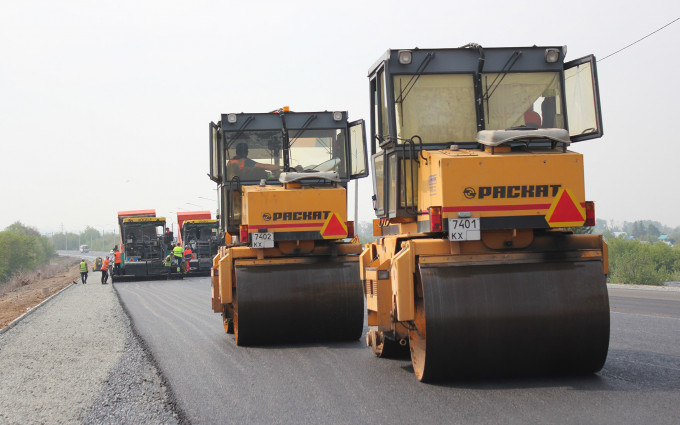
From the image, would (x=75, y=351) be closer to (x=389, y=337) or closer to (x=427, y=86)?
(x=389, y=337)

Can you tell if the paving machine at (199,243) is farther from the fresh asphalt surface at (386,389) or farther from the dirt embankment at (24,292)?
the fresh asphalt surface at (386,389)

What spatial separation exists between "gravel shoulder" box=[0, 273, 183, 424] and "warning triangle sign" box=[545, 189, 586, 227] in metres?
3.67

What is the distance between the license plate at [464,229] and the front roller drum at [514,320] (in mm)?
315

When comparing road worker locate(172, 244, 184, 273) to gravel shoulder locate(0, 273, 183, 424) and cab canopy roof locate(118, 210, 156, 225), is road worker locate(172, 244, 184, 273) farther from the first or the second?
gravel shoulder locate(0, 273, 183, 424)

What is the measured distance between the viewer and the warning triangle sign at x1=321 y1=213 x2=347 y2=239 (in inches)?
434

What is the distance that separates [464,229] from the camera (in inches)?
272

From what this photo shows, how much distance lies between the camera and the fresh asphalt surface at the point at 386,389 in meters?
5.93

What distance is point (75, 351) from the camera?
11.8m

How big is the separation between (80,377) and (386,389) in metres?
4.09

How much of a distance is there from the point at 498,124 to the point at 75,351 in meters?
7.57

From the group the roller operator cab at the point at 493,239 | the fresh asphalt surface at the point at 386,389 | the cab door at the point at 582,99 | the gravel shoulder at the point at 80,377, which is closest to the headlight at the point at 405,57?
the roller operator cab at the point at 493,239

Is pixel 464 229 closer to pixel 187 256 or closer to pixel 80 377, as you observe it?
pixel 80 377

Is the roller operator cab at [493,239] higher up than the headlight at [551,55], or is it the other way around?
the headlight at [551,55]

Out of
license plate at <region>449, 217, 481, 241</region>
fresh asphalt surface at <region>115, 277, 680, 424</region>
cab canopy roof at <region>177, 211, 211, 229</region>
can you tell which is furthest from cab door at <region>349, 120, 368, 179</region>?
cab canopy roof at <region>177, 211, 211, 229</region>
